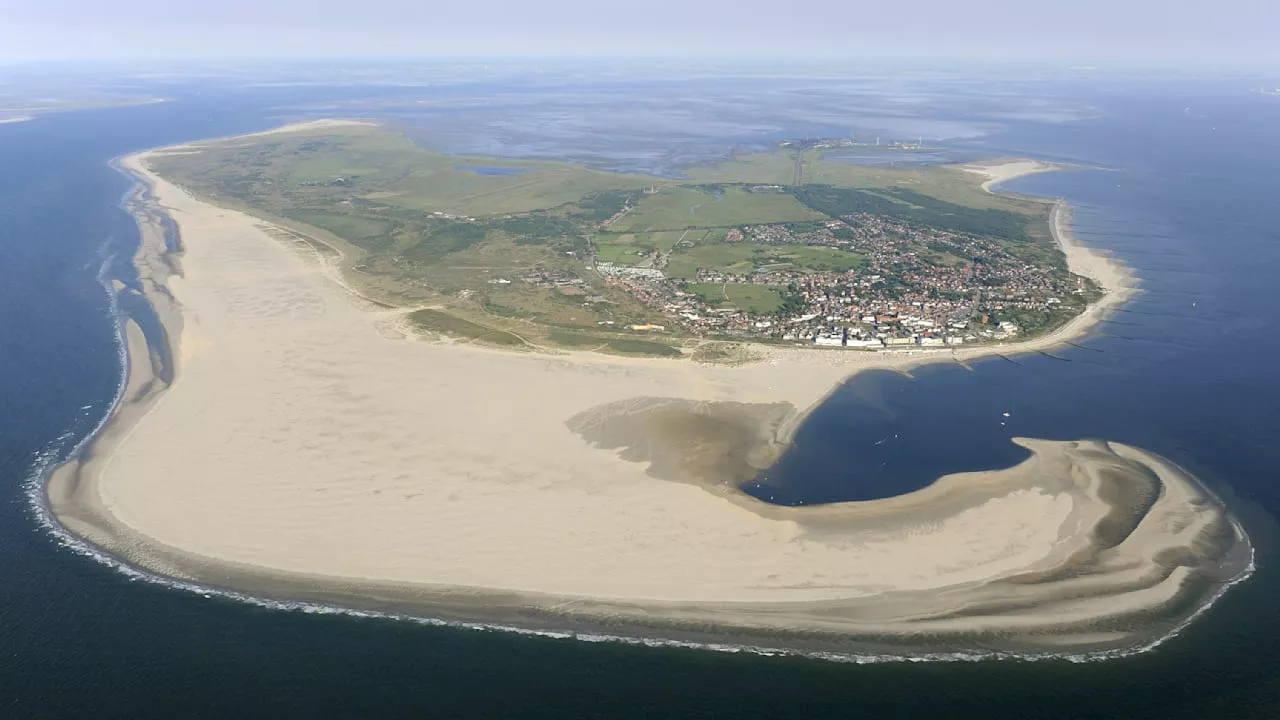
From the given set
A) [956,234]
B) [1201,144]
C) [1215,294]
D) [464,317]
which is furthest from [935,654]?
[1201,144]

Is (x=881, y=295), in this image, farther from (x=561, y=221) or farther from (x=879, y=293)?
(x=561, y=221)

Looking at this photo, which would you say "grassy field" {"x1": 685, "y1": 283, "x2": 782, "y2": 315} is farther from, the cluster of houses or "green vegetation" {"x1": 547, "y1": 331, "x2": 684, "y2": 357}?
"green vegetation" {"x1": 547, "y1": 331, "x2": 684, "y2": 357}

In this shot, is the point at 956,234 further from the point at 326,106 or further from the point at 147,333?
the point at 326,106

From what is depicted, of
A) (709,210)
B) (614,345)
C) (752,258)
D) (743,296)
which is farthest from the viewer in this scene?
(709,210)

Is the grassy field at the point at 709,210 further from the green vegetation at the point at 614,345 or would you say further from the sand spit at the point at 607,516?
the sand spit at the point at 607,516

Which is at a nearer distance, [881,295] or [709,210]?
[881,295]

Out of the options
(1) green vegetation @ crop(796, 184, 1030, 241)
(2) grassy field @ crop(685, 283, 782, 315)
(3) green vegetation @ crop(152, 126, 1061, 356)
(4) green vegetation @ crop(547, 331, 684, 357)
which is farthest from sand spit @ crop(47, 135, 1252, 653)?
(1) green vegetation @ crop(796, 184, 1030, 241)

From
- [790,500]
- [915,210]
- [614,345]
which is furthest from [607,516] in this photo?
[915,210]
